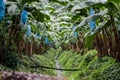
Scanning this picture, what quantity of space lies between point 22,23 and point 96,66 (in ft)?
7.59

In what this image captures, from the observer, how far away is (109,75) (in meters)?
6.05

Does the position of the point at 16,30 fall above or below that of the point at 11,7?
below

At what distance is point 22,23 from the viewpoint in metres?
7.59

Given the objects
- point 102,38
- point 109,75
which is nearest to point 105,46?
point 102,38

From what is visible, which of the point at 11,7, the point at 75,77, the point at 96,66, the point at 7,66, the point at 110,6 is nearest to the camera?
the point at 110,6

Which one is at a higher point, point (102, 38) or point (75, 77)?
point (102, 38)

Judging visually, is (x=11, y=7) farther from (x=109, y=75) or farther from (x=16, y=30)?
(x=109, y=75)

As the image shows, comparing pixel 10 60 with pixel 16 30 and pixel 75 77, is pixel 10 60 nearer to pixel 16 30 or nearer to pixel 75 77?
pixel 16 30

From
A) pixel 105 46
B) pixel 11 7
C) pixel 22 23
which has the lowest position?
pixel 105 46

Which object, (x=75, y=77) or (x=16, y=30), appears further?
(x=75, y=77)

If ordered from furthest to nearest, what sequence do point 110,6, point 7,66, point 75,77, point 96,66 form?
1. point 75,77
2. point 96,66
3. point 7,66
4. point 110,6

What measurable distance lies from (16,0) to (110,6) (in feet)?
8.76

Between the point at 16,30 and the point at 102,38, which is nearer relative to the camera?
the point at 16,30

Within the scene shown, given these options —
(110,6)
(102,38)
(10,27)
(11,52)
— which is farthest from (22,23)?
(110,6)
